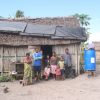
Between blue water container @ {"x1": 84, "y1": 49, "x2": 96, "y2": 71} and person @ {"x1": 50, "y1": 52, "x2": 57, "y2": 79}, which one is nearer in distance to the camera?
blue water container @ {"x1": 84, "y1": 49, "x2": 96, "y2": 71}

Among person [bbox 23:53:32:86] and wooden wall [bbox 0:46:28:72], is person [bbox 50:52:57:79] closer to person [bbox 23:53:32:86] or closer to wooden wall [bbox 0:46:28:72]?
person [bbox 23:53:32:86]

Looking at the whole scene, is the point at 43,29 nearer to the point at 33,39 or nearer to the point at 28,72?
the point at 33,39

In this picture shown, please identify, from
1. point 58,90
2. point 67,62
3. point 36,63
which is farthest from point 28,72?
point 67,62

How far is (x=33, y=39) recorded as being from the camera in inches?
628

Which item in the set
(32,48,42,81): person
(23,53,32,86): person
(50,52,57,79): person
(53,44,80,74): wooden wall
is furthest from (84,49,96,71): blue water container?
(23,53,32,86): person

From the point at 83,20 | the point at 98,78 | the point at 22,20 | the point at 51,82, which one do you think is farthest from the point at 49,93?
the point at 83,20

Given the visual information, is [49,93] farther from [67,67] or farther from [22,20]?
[22,20]

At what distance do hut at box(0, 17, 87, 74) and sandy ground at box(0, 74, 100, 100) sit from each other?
1.94 metres

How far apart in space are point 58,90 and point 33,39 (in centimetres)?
455

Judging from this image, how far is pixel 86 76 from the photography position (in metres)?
15.1

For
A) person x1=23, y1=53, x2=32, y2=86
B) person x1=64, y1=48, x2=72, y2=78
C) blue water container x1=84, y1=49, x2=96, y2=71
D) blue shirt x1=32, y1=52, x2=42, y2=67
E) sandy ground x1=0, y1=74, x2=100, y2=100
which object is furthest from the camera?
person x1=64, y1=48, x2=72, y2=78

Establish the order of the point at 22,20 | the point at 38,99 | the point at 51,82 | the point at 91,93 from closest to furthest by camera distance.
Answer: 1. the point at 38,99
2. the point at 91,93
3. the point at 51,82
4. the point at 22,20

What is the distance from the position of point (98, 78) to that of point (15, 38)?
4917mm

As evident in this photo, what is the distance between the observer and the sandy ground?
35.6 feet
